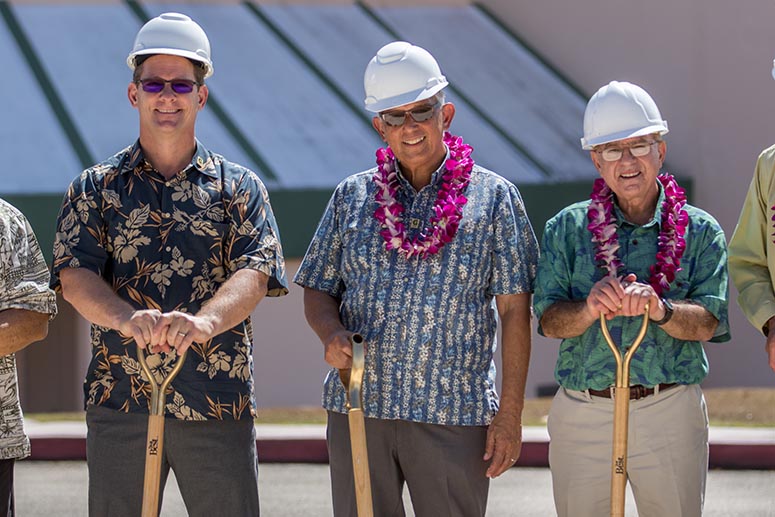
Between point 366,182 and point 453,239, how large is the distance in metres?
0.43

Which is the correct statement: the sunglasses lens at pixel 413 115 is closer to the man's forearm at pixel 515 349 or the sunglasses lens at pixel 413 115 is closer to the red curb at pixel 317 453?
the man's forearm at pixel 515 349

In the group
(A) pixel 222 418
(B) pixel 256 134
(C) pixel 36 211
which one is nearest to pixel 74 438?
(C) pixel 36 211

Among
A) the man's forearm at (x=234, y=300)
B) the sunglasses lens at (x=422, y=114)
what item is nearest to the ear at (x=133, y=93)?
the man's forearm at (x=234, y=300)

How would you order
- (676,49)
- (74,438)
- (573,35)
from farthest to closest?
(573,35) → (676,49) → (74,438)

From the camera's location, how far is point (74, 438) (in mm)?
9602

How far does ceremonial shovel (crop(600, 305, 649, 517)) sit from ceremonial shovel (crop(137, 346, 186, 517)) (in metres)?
1.36

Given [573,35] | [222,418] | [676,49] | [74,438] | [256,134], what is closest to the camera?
[222,418]

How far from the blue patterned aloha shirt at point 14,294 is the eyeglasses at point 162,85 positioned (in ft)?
2.07

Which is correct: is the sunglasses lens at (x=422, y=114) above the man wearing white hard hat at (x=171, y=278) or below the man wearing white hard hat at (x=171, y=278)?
above

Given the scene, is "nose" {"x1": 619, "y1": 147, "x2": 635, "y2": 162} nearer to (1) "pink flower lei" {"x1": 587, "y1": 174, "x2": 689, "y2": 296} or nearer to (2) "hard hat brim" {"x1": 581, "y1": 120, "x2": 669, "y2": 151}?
(2) "hard hat brim" {"x1": 581, "y1": 120, "x2": 669, "y2": 151}

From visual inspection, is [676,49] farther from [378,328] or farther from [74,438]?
[378,328]

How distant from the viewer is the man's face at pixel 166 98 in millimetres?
4297

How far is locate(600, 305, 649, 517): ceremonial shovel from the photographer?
4.14m

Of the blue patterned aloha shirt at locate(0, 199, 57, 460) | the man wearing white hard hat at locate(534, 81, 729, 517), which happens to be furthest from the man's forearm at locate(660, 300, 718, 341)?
the blue patterned aloha shirt at locate(0, 199, 57, 460)
